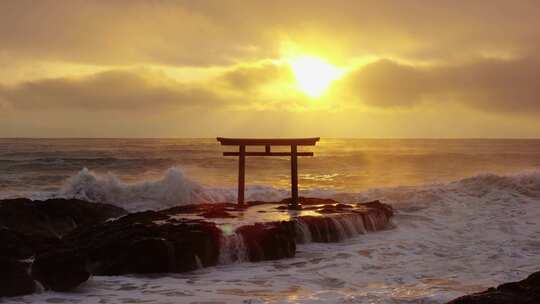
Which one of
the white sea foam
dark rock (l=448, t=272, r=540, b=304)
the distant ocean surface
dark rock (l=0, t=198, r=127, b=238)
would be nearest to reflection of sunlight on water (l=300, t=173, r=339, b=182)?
the distant ocean surface

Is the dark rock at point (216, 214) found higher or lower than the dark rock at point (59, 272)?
higher

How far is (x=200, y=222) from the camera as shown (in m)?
15.8

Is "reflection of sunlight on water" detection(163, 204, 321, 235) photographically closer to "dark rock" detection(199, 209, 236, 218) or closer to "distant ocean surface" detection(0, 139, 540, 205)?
"dark rock" detection(199, 209, 236, 218)

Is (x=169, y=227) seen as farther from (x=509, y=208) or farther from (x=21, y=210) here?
(x=509, y=208)

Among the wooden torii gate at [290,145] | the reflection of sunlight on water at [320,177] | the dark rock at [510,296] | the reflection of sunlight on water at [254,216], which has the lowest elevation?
the reflection of sunlight on water at [320,177]

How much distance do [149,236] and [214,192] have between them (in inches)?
612

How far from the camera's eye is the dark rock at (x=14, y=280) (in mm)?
10180

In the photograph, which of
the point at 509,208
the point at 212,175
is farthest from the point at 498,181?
the point at 212,175

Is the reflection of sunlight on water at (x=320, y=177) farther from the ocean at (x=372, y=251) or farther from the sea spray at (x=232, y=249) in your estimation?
the sea spray at (x=232, y=249)

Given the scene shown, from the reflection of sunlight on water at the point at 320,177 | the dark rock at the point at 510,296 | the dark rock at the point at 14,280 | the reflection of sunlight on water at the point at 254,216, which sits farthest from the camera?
the reflection of sunlight on water at the point at 320,177

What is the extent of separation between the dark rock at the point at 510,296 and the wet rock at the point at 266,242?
719 centimetres

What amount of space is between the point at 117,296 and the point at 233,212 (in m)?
8.62

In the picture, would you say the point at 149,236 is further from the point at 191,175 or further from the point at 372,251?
the point at 191,175

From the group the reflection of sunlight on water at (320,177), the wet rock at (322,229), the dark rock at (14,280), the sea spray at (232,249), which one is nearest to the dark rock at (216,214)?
the wet rock at (322,229)
